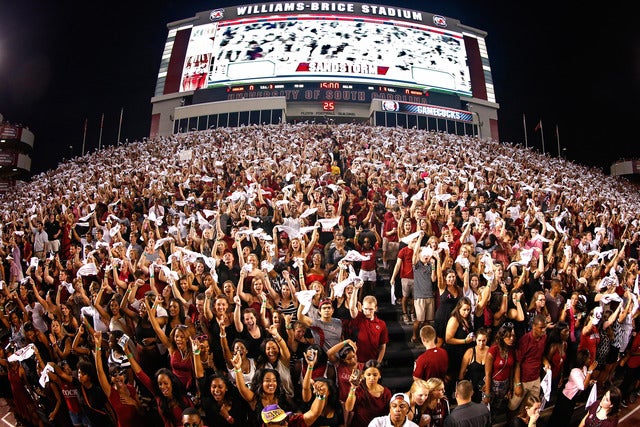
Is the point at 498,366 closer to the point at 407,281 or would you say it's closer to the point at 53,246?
the point at 407,281

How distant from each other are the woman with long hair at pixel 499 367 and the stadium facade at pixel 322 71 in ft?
108

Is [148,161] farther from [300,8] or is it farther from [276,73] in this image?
[300,8]

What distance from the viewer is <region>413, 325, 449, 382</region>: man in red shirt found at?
535 cm

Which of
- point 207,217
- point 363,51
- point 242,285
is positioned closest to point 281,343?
point 242,285

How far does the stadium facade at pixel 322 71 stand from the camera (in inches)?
→ 1513

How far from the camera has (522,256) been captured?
25.4 feet

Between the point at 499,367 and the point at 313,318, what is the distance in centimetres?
236

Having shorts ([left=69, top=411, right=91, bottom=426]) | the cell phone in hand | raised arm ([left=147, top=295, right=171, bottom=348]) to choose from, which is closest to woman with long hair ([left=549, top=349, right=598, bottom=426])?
raised arm ([left=147, top=295, right=171, bottom=348])

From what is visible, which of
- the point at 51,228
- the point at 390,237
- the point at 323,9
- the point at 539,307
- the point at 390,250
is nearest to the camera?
the point at 539,307

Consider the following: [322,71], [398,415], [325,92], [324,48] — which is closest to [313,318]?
[398,415]

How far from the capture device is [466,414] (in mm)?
4473

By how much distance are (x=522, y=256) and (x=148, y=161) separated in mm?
17474

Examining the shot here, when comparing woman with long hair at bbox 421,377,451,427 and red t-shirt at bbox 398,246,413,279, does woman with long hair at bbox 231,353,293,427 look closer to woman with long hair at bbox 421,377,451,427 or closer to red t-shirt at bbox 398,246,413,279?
woman with long hair at bbox 421,377,451,427

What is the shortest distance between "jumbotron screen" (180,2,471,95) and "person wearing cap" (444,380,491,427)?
3607cm
